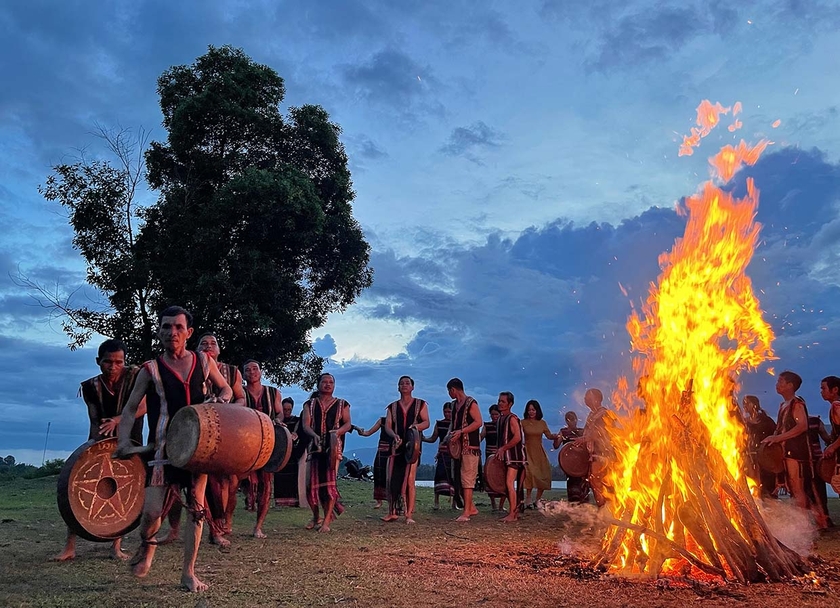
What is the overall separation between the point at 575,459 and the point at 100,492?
759cm

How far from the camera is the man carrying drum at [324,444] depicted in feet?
31.1

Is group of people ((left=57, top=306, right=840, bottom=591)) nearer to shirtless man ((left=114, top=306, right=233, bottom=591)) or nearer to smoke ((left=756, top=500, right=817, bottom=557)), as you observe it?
shirtless man ((left=114, top=306, right=233, bottom=591))

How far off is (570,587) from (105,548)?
17.0 feet

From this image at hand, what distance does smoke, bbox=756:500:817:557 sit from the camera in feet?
23.8

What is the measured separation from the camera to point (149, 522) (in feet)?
17.4

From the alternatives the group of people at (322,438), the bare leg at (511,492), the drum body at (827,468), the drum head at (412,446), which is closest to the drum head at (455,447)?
the group of people at (322,438)

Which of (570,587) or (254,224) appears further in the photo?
(254,224)

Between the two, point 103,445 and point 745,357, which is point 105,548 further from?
point 745,357

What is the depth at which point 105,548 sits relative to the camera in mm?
7500

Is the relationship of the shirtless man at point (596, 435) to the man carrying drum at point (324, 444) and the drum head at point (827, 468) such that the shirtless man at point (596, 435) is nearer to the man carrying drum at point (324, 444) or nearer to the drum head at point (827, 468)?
the drum head at point (827, 468)

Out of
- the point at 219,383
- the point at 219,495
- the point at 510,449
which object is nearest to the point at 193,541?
the point at 219,383

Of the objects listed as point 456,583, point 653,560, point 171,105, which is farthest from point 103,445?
point 171,105

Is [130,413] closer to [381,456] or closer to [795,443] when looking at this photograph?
[381,456]

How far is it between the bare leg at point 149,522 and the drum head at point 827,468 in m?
8.68
